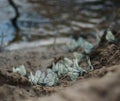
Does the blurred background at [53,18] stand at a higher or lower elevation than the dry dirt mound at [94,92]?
lower

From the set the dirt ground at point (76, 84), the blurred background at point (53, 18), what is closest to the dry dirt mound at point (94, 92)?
the dirt ground at point (76, 84)

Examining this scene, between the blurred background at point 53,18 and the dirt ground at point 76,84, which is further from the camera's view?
the blurred background at point 53,18

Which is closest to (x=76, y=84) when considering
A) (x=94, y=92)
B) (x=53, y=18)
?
(x=94, y=92)

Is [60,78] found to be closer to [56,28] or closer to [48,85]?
[48,85]

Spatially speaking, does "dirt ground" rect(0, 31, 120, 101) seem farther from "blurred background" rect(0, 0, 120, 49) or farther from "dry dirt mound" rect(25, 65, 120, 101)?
"blurred background" rect(0, 0, 120, 49)

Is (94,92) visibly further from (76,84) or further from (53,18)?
(53,18)

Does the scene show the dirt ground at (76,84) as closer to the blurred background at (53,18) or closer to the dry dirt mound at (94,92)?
the dry dirt mound at (94,92)

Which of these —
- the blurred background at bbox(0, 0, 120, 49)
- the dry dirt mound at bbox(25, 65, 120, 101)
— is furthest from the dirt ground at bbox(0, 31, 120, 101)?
the blurred background at bbox(0, 0, 120, 49)

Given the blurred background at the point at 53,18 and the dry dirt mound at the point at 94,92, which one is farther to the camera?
the blurred background at the point at 53,18
